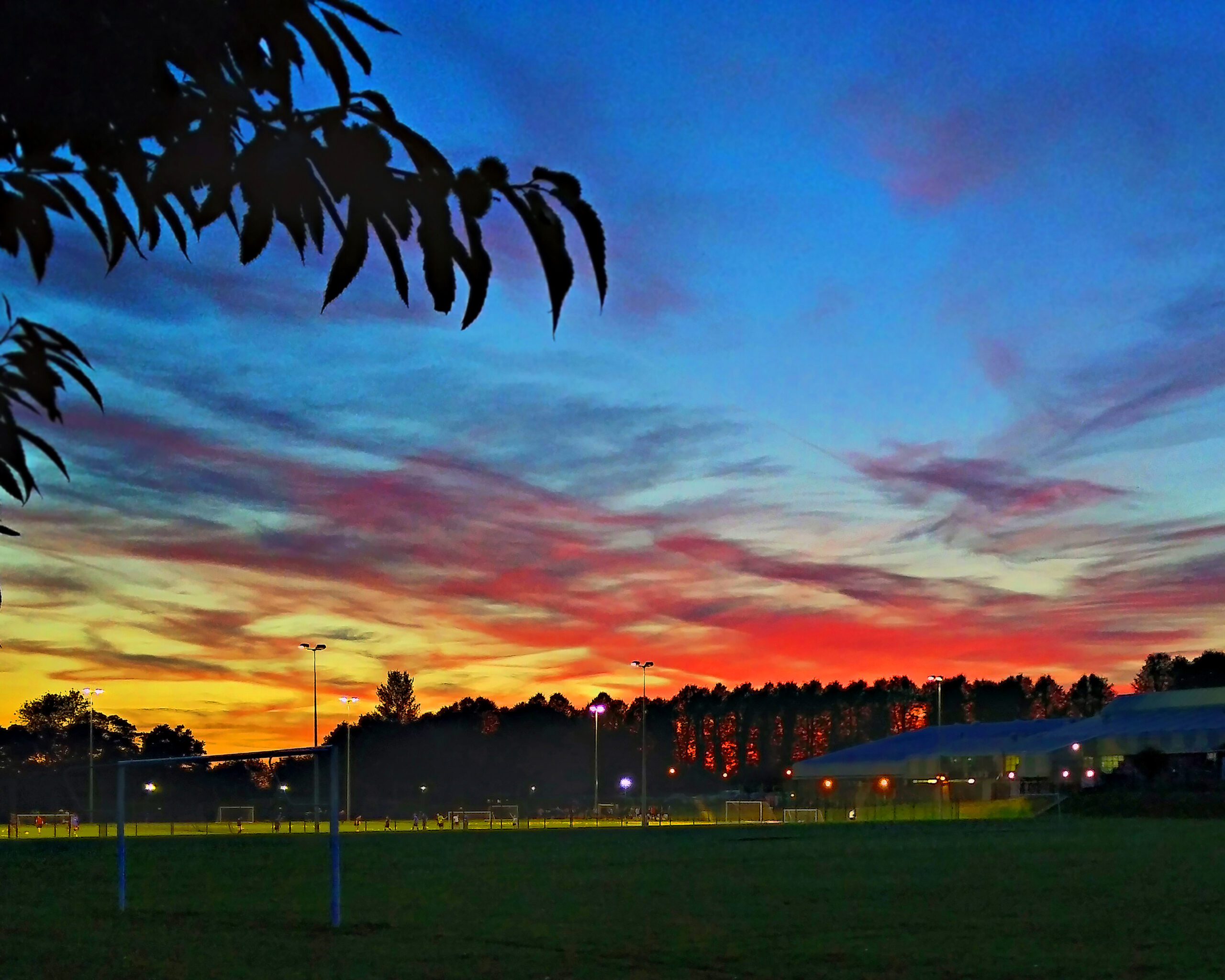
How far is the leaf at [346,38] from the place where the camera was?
249cm

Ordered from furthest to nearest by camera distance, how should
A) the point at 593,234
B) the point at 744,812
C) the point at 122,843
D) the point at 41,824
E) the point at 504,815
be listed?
1. the point at 504,815
2. the point at 41,824
3. the point at 744,812
4. the point at 122,843
5. the point at 593,234

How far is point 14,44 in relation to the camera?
2.31 metres

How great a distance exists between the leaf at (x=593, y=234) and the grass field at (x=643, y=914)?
44.5 ft

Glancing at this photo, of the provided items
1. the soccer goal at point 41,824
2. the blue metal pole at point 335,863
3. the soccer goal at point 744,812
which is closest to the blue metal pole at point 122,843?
the blue metal pole at point 335,863

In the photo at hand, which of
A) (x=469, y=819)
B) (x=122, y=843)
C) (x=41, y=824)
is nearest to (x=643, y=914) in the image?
(x=122, y=843)

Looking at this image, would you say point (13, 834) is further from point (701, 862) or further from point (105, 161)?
point (105, 161)

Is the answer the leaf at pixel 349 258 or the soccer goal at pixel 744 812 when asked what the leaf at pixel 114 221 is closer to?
the leaf at pixel 349 258

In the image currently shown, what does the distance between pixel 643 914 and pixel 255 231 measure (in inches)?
800

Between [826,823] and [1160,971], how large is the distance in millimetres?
59879

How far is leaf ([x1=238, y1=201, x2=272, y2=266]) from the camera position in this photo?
8.33 ft

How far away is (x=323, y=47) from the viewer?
2480mm

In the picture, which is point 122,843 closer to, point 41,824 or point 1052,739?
point 41,824

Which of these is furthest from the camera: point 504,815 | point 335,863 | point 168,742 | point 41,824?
point 168,742

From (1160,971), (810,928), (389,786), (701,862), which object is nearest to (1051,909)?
(810,928)
